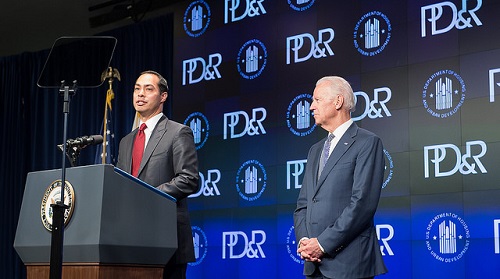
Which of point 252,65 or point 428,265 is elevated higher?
point 252,65

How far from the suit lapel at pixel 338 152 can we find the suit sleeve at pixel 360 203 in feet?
0.22

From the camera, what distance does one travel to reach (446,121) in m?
4.44

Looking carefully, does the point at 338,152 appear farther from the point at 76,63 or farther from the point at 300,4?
the point at 300,4

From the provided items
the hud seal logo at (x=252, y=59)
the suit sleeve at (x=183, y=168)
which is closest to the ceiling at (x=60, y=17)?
the hud seal logo at (x=252, y=59)

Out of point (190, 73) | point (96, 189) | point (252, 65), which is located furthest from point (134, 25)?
point (96, 189)

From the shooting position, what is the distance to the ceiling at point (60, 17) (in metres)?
7.43

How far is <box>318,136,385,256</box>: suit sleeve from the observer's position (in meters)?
2.82

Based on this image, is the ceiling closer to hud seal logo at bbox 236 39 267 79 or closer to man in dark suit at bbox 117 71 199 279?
hud seal logo at bbox 236 39 267 79

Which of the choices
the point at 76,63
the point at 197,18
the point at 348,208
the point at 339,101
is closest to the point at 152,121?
the point at 76,63

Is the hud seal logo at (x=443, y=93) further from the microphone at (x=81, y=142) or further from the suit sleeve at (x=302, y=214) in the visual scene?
the microphone at (x=81, y=142)

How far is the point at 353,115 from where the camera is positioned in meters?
4.89

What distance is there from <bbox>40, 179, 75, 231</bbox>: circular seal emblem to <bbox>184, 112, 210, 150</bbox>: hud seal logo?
3030 millimetres

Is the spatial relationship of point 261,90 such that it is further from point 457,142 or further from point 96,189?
point 96,189

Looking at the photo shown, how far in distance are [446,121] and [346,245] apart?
1846mm
